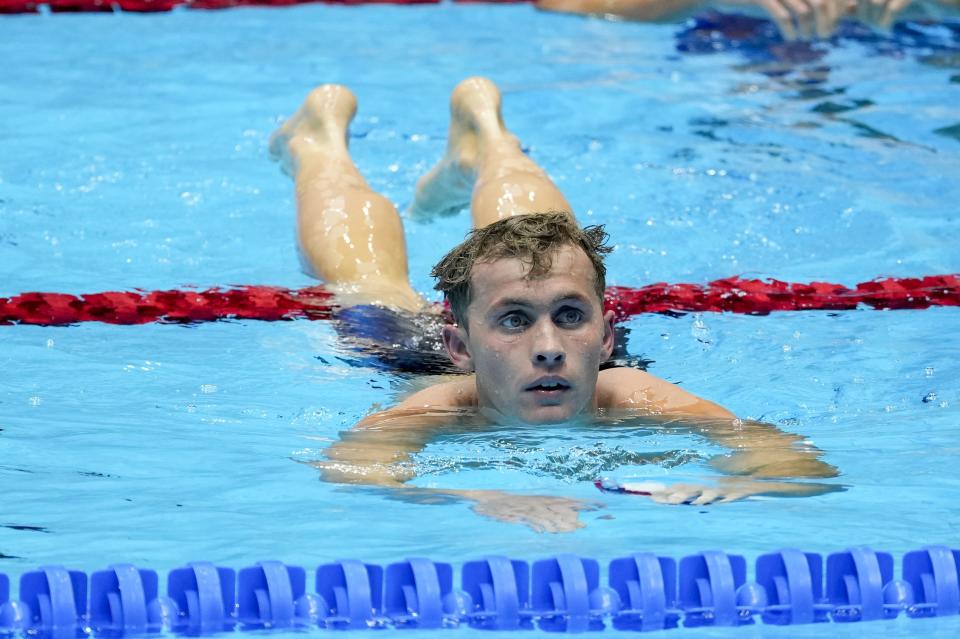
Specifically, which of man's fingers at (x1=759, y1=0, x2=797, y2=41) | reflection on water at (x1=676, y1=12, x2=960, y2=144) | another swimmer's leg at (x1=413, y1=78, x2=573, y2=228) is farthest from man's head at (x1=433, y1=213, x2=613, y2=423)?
man's fingers at (x1=759, y1=0, x2=797, y2=41)

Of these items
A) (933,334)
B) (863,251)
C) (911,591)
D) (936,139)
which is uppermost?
(936,139)

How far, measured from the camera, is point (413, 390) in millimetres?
3900

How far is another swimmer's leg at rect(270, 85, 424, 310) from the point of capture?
14.4ft

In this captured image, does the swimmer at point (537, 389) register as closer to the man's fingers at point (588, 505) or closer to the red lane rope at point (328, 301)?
the man's fingers at point (588, 505)

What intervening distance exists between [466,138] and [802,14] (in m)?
3.34

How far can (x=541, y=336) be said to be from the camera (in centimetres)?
308

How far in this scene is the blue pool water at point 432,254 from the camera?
2.94 m

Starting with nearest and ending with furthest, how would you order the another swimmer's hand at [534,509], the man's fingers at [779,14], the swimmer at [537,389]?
the another swimmer's hand at [534,509]
the swimmer at [537,389]
the man's fingers at [779,14]

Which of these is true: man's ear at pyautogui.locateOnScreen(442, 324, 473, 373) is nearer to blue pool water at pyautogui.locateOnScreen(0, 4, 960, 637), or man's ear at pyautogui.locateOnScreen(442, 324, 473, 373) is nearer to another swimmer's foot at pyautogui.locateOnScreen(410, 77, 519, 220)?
blue pool water at pyautogui.locateOnScreen(0, 4, 960, 637)

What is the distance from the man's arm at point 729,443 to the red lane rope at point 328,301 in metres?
0.90

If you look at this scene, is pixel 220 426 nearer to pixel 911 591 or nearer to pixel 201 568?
pixel 201 568

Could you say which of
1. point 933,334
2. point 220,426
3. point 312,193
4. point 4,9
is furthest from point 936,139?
point 4,9

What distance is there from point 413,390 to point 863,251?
2.23 m

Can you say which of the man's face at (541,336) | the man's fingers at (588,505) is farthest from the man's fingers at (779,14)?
the man's fingers at (588,505)
